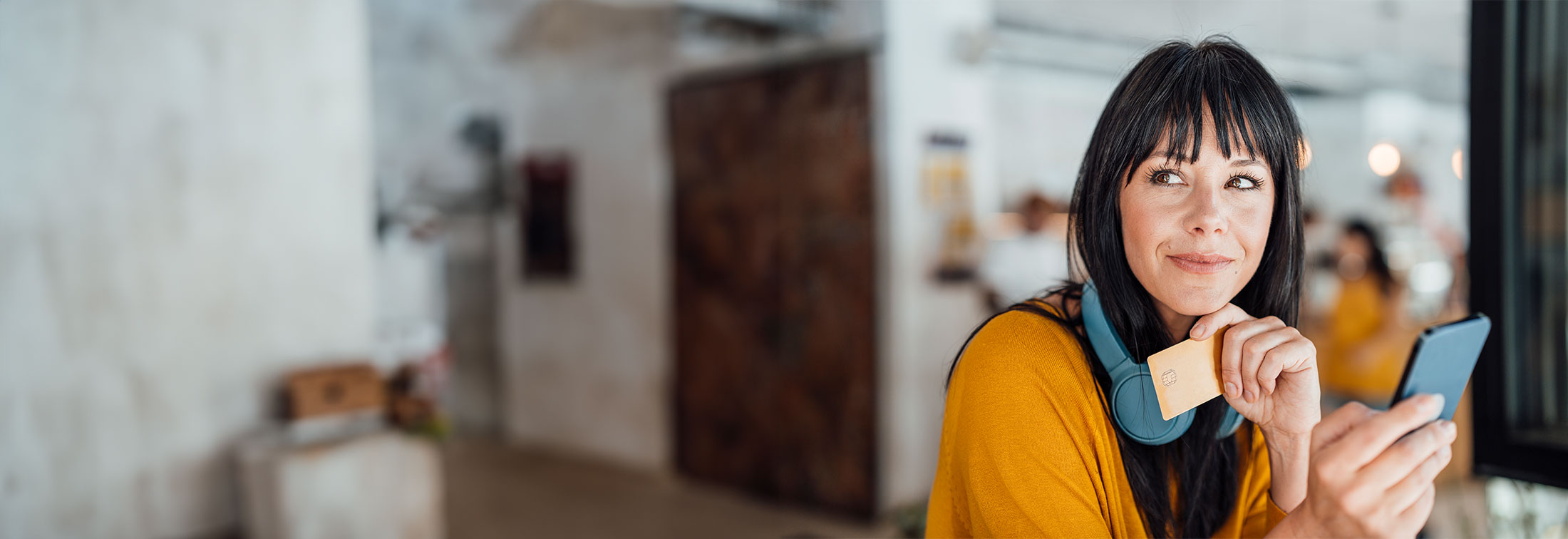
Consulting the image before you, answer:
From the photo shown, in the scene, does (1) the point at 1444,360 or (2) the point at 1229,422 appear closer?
(1) the point at 1444,360

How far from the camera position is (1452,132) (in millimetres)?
9211

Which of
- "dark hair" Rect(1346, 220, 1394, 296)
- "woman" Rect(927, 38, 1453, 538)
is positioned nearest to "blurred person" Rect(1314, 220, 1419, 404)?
"dark hair" Rect(1346, 220, 1394, 296)

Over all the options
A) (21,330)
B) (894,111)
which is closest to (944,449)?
(21,330)

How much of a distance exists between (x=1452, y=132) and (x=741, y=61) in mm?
9197

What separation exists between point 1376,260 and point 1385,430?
3549mm

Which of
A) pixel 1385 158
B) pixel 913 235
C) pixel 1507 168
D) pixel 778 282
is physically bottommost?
pixel 778 282

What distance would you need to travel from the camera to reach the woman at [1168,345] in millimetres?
732

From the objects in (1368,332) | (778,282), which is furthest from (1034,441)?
(1368,332)

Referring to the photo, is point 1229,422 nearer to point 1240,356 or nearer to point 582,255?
point 1240,356

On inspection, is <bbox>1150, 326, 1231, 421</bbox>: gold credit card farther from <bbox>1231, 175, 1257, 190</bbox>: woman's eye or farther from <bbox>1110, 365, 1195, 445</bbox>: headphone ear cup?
<bbox>1231, 175, 1257, 190</bbox>: woman's eye

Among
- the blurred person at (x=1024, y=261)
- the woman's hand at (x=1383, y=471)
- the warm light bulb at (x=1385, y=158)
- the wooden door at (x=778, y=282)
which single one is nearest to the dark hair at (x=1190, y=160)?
the woman's hand at (x=1383, y=471)

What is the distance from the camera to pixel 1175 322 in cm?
94

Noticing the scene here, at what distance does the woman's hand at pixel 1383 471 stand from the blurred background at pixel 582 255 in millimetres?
382

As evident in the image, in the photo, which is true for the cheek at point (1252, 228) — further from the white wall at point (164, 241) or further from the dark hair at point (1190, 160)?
the white wall at point (164, 241)
